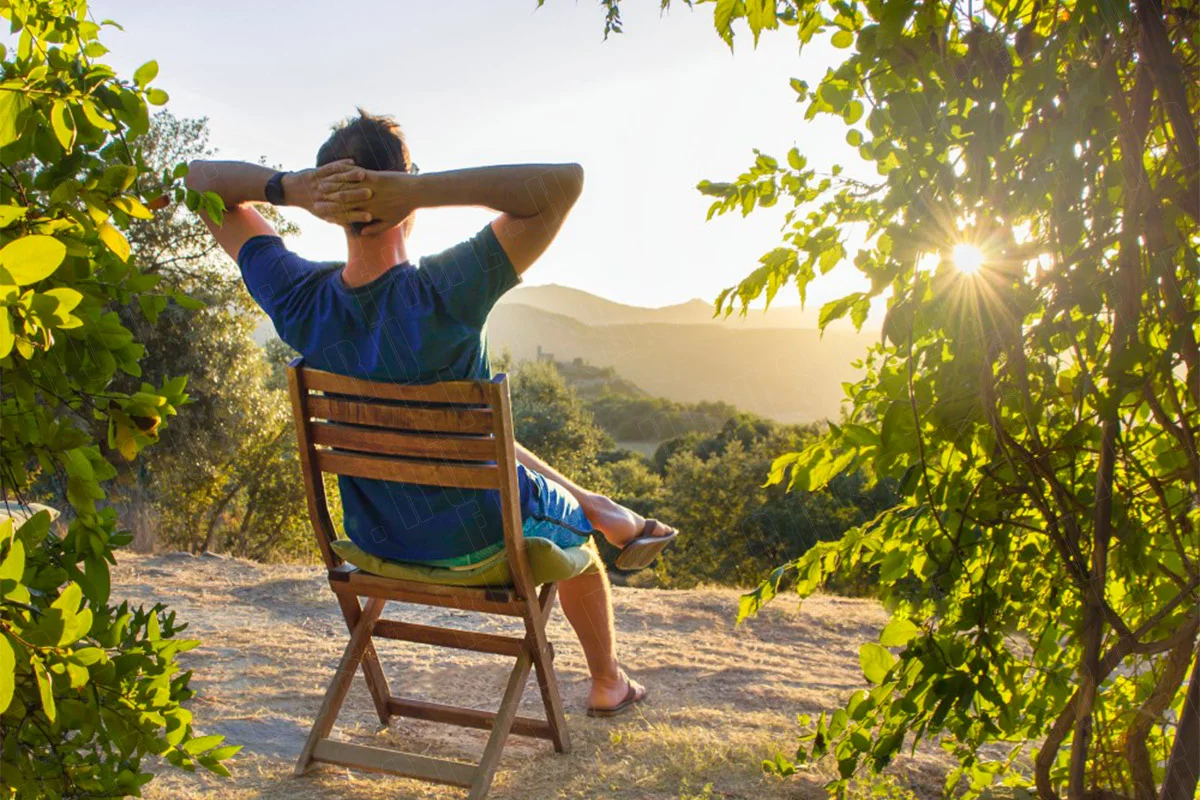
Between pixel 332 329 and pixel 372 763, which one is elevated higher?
pixel 332 329

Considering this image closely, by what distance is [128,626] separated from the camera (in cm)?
160

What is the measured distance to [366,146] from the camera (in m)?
2.91

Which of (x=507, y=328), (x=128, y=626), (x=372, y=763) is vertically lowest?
(x=372, y=763)

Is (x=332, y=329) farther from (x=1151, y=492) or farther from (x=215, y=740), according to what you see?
(x=1151, y=492)

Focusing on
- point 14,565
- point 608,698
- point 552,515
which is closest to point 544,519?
point 552,515

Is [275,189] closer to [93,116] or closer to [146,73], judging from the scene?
[146,73]

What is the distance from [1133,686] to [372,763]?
1987 millimetres

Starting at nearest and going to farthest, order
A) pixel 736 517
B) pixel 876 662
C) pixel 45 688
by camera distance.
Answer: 1. pixel 45 688
2. pixel 876 662
3. pixel 736 517

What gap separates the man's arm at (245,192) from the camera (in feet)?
9.37

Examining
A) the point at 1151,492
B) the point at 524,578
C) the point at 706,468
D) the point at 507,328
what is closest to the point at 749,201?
the point at 1151,492

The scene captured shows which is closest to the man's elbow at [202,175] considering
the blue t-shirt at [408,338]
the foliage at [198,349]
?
the blue t-shirt at [408,338]

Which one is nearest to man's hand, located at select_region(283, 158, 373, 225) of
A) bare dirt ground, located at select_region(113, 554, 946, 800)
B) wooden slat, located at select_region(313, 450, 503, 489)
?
wooden slat, located at select_region(313, 450, 503, 489)

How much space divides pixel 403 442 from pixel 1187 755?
75.7 inches

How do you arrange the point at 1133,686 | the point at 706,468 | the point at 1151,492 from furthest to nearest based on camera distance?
the point at 706,468, the point at 1133,686, the point at 1151,492
